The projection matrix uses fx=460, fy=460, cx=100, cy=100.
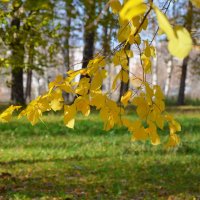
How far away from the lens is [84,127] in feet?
33.3

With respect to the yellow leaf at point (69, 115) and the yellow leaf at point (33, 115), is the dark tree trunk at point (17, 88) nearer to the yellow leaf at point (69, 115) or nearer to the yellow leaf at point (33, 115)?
the yellow leaf at point (33, 115)

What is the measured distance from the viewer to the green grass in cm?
500

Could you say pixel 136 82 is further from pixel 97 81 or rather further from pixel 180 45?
pixel 180 45

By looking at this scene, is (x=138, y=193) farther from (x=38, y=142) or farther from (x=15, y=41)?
(x=15, y=41)

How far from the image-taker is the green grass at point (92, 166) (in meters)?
5.00

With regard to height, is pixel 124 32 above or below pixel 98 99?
above

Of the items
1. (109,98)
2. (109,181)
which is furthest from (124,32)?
(109,181)

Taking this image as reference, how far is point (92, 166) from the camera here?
21.2 ft

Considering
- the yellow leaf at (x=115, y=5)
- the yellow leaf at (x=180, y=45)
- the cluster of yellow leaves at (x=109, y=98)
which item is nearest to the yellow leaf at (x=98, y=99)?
the cluster of yellow leaves at (x=109, y=98)

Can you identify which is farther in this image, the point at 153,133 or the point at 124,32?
the point at 153,133

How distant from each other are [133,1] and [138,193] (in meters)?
4.29

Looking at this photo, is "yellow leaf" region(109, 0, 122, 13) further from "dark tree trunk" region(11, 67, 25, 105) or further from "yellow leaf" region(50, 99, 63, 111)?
"dark tree trunk" region(11, 67, 25, 105)

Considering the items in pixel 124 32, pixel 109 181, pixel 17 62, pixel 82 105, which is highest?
pixel 17 62

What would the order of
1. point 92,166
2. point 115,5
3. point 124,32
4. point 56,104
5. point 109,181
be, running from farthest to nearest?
point 92,166
point 109,181
point 56,104
point 124,32
point 115,5
